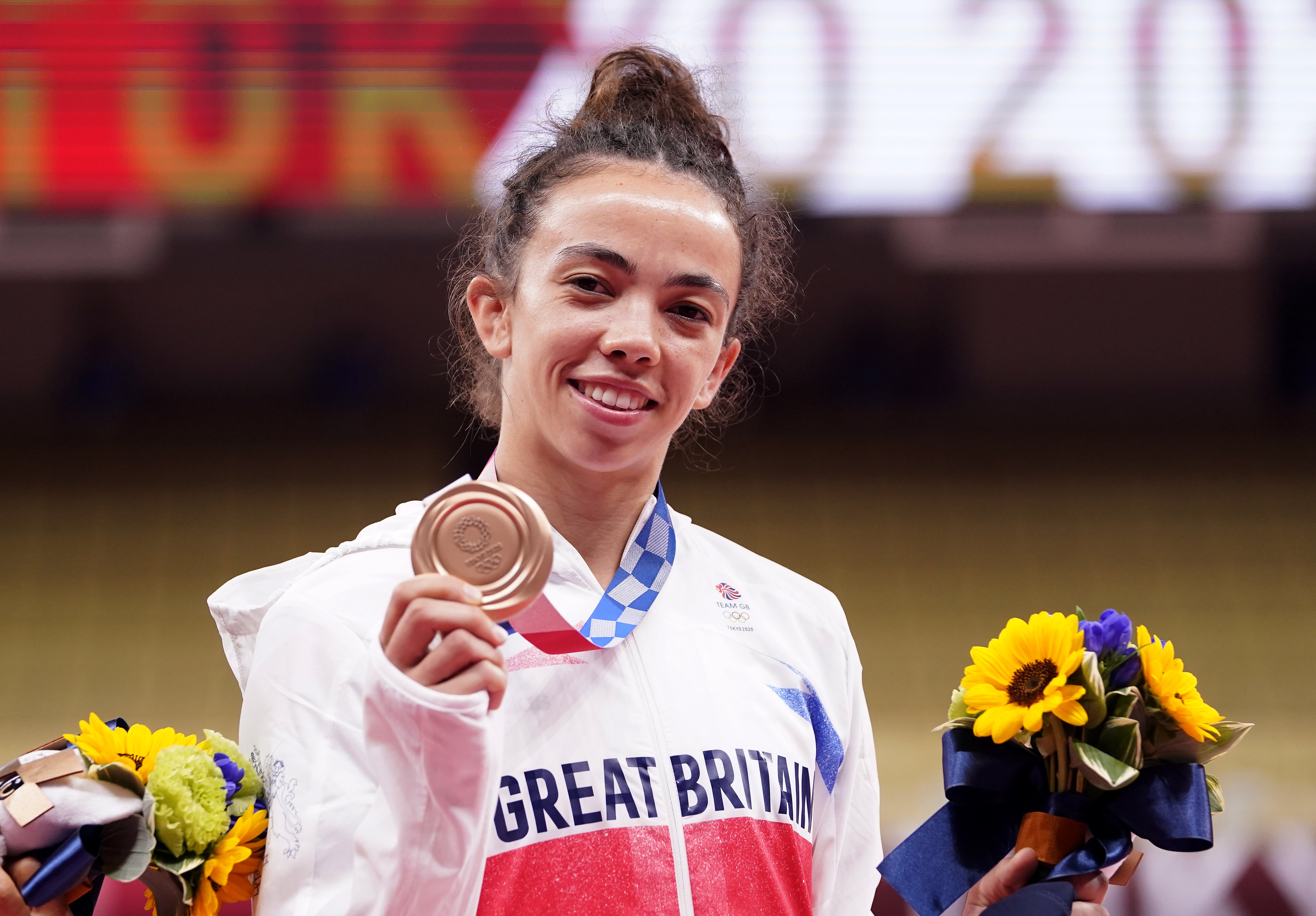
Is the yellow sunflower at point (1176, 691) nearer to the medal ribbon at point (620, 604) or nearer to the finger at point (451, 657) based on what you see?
the medal ribbon at point (620, 604)

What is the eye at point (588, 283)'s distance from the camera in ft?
5.82

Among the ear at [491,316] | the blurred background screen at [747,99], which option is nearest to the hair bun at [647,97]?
the ear at [491,316]

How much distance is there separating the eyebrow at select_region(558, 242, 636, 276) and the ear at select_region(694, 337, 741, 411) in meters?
0.24

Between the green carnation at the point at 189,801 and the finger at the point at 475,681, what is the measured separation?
0.44 meters

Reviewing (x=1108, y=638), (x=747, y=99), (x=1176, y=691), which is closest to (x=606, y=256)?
(x=1108, y=638)

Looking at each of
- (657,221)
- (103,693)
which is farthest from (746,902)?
(103,693)

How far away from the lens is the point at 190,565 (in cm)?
824

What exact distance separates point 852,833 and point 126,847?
1.01 metres

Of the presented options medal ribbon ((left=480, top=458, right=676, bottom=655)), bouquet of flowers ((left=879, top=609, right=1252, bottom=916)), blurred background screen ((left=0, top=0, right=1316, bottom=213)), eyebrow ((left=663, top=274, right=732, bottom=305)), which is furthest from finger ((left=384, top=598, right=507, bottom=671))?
blurred background screen ((left=0, top=0, right=1316, bottom=213))

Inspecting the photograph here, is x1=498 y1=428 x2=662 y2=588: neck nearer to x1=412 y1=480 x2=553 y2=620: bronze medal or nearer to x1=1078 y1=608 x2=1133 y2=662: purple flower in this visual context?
x1=412 y1=480 x2=553 y2=620: bronze medal

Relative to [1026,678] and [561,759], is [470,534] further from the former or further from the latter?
[1026,678]

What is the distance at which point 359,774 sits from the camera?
1556mm

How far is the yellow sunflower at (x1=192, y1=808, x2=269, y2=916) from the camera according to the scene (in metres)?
1.63

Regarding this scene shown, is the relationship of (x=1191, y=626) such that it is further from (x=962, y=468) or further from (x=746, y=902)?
(x=746, y=902)
